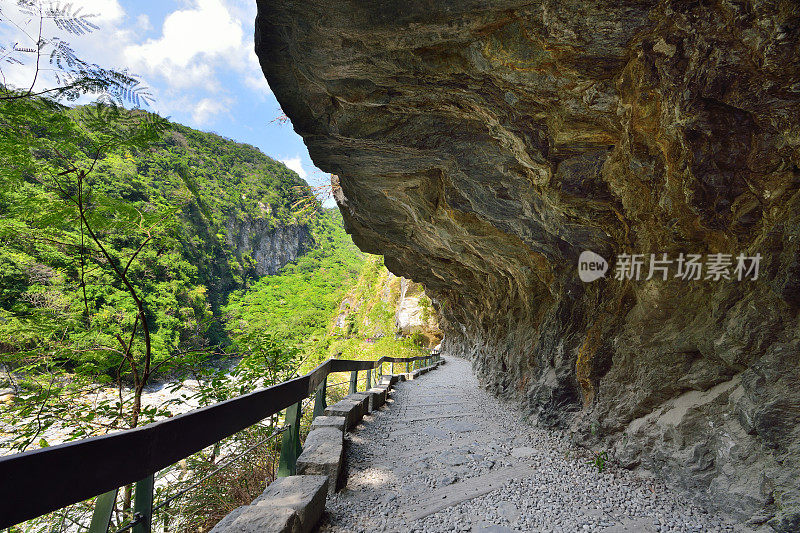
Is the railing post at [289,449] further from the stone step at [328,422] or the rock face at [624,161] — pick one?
the rock face at [624,161]

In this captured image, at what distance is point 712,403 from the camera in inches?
122

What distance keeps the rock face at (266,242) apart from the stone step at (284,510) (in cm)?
5333

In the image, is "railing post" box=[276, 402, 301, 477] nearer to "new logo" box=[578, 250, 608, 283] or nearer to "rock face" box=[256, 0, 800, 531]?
"rock face" box=[256, 0, 800, 531]

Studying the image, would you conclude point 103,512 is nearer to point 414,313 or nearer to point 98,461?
point 98,461

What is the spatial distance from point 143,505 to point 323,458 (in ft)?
5.81

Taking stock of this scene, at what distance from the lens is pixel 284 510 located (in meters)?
2.05

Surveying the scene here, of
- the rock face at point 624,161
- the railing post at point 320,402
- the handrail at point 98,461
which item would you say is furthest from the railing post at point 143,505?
the rock face at point 624,161

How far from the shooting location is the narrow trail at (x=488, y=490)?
2.73 metres

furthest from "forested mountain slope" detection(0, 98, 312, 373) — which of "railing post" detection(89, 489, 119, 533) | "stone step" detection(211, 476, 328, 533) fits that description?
"railing post" detection(89, 489, 119, 533)

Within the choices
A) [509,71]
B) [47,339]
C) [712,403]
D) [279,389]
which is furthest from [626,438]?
[47,339]

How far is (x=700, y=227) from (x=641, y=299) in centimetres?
106

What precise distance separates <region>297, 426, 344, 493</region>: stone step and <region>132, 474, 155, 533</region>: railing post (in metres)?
1.60

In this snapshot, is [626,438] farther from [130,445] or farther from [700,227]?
[130,445]

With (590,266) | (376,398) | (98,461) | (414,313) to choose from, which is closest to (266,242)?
(414,313)
